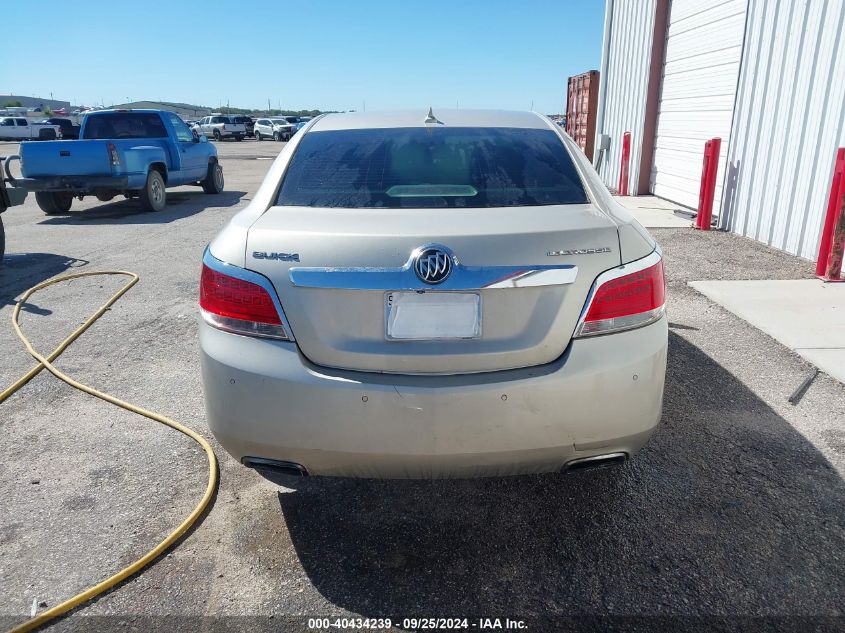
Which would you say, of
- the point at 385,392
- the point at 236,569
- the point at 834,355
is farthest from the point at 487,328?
the point at 834,355

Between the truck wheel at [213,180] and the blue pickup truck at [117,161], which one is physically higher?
the blue pickup truck at [117,161]

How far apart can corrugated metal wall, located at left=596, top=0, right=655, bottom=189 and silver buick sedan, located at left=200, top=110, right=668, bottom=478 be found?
11.8 metres

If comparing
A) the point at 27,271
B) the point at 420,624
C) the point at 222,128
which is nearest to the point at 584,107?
the point at 27,271

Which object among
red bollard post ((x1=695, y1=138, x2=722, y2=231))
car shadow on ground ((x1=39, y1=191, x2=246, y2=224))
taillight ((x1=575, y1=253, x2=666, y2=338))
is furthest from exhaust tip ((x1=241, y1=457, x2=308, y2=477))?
car shadow on ground ((x1=39, y1=191, x2=246, y2=224))

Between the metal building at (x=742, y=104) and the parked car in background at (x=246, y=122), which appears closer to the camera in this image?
the metal building at (x=742, y=104)

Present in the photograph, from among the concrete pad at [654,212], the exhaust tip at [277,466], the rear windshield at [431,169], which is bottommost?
the concrete pad at [654,212]

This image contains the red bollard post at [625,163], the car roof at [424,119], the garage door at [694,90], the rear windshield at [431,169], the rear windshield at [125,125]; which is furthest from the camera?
the red bollard post at [625,163]

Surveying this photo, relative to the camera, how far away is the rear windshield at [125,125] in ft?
41.4

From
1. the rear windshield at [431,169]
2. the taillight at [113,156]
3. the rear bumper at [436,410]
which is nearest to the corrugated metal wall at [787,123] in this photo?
the rear windshield at [431,169]

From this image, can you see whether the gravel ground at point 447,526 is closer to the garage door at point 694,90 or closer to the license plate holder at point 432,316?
the license plate holder at point 432,316

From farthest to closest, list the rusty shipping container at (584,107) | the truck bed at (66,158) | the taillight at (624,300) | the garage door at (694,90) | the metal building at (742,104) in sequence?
the rusty shipping container at (584,107)
the truck bed at (66,158)
the garage door at (694,90)
the metal building at (742,104)
the taillight at (624,300)

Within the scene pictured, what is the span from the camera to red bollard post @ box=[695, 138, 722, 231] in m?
8.95

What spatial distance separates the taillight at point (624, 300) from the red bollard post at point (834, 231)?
194 inches

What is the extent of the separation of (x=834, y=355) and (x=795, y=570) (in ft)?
8.32
